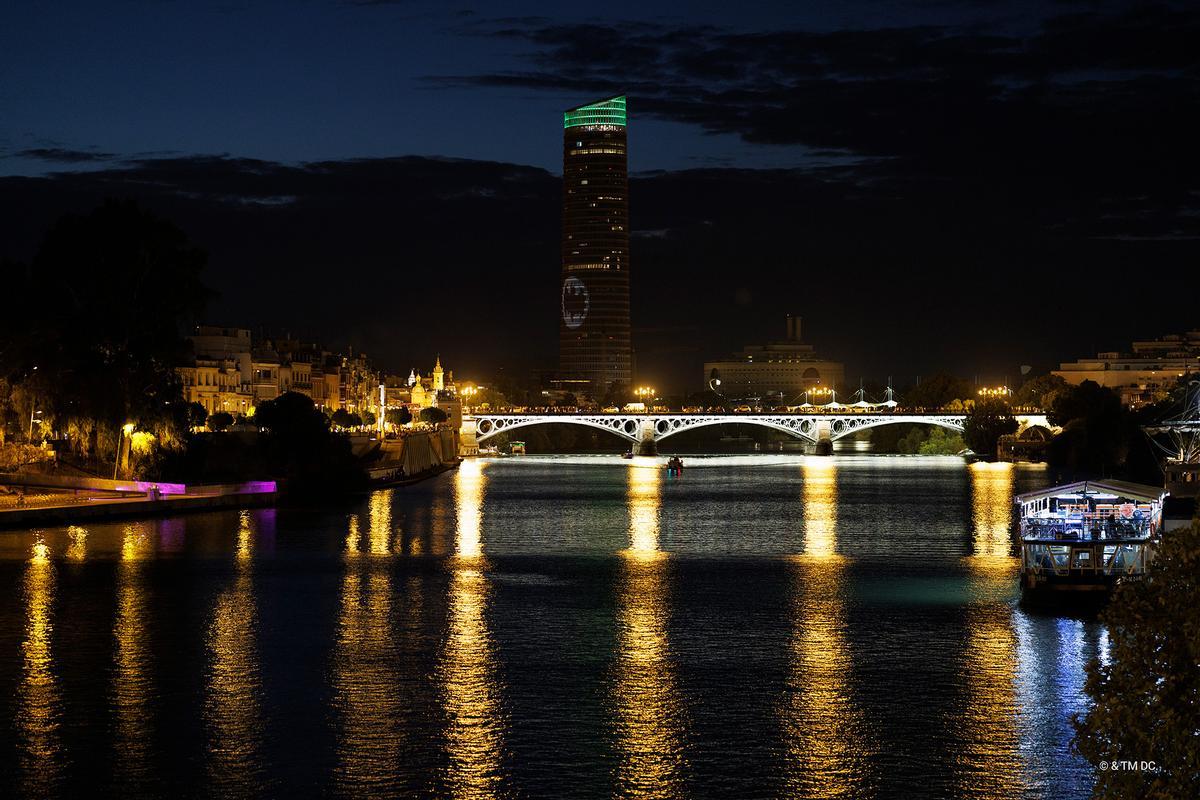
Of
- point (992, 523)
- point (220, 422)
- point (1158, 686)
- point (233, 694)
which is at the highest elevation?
point (220, 422)

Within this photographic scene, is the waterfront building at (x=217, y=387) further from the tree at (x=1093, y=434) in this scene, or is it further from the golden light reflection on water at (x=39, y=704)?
the golden light reflection on water at (x=39, y=704)

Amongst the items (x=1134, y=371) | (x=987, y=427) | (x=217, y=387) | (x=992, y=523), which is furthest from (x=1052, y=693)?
(x=1134, y=371)

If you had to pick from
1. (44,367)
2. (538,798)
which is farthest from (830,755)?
(44,367)

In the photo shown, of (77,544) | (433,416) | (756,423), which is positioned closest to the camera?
(77,544)

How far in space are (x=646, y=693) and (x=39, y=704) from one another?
9818 mm

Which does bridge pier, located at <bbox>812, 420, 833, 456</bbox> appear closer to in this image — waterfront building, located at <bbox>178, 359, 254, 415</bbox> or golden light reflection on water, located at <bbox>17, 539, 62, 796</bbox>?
waterfront building, located at <bbox>178, 359, 254, 415</bbox>

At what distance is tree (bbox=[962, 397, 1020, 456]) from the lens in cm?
13600

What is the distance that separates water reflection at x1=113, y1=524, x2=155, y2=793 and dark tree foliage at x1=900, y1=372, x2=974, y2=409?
452 feet

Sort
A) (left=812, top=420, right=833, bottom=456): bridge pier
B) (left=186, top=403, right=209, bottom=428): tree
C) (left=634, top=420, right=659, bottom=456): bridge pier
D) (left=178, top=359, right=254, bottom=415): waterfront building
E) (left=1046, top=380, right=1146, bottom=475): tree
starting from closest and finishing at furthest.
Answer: (left=186, top=403, right=209, bottom=428): tree → (left=1046, top=380, right=1146, bottom=475): tree → (left=178, top=359, right=254, bottom=415): waterfront building → (left=634, top=420, right=659, bottom=456): bridge pier → (left=812, top=420, right=833, bottom=456): bridge pier

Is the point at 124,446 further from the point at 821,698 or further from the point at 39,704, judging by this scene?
the point at 821,698

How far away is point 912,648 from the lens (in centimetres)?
3145

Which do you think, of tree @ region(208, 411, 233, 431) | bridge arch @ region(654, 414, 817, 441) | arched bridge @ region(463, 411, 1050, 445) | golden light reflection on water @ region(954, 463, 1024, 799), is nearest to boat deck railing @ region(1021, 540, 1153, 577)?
golden light reflection on water @ region(954, 463, 1024, 799)

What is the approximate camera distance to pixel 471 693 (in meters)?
26.8

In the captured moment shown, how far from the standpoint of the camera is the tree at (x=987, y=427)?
446ft
